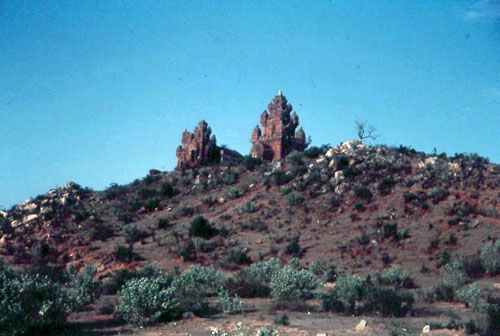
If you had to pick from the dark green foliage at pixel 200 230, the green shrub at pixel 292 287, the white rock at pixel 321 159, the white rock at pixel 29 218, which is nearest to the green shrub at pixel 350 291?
the green shrub at pixel 292 287

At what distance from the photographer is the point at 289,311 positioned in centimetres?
1078

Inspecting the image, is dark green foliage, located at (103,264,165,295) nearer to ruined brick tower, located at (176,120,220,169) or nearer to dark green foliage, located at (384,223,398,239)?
dark green foliage, located at (384,223,398,239)

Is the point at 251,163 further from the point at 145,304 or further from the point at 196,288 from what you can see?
the point at 145,304

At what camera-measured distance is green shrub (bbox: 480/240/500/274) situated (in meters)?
16.6

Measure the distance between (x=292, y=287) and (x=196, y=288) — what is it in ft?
9.94

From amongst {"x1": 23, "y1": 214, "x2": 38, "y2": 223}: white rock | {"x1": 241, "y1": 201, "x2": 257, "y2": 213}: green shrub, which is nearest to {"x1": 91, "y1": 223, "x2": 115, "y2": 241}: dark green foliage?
{"x1": 23, "y1": 214, "x2": 38, "y2": 223}: white rock

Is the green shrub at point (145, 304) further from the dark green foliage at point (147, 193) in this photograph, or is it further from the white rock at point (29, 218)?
the dark green foliage at point (147, 193)

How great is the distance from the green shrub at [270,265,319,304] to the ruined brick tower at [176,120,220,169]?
35.7 meters

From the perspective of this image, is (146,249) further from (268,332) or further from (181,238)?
(268,332)

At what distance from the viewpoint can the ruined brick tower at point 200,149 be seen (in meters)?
47.9

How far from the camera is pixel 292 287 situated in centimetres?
1144

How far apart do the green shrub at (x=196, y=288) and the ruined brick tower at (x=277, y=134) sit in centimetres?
3344

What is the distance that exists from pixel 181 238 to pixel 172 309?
17603 mm

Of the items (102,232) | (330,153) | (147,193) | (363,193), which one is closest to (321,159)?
(330,153)
